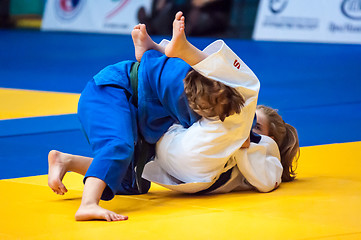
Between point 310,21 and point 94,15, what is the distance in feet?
15.4

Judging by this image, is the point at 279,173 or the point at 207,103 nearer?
the point at 207,103

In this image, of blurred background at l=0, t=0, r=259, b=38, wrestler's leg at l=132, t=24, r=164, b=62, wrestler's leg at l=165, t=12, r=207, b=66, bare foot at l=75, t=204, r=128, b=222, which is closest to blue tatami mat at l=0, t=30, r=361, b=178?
blurred background at l=0, t=0, r=259, b=38

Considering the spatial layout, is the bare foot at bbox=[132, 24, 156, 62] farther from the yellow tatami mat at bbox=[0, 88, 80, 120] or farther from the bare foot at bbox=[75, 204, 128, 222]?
the yellow tatami mat at bbox=[0, 88, 80, 120]

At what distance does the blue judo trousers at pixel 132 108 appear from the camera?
2.45 metres

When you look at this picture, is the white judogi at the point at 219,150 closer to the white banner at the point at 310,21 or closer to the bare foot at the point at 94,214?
the bare foot at the point at 94,214

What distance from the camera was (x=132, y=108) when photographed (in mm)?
2621

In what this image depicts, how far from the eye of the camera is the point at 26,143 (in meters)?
3.87

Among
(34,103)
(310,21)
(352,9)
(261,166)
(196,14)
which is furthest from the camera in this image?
(196,14)

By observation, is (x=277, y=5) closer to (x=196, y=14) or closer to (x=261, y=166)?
(x=196, y=14)

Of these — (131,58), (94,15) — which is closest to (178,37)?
(131,58)

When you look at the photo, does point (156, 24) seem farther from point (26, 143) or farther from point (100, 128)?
point (100, 128)

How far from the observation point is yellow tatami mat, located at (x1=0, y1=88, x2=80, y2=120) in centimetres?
468

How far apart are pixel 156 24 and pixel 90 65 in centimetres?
470

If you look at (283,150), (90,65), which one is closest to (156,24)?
(90,65)
